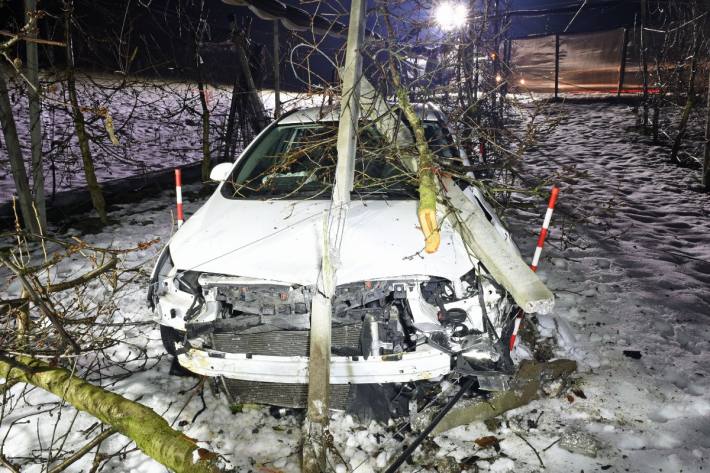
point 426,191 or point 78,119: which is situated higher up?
point 78,119

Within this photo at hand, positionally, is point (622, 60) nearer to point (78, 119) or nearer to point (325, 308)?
point (78, 119)

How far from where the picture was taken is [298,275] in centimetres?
264

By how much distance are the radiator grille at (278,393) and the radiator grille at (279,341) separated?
0.22 metres

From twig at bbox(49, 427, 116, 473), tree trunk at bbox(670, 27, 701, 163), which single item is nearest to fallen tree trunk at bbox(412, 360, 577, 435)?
twig at bbox(49, 427, 116, 473)

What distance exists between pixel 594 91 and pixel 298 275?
53.1 feet

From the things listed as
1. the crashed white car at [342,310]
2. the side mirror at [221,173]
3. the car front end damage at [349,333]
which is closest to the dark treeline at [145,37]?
the side mirror at [221,173]

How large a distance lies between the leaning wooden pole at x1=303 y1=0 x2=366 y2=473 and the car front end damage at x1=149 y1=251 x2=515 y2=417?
5.8 inches

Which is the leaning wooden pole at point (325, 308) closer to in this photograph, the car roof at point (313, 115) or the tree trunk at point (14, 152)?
the car roof at point (313, 115)

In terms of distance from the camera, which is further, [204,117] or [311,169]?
[204,117]

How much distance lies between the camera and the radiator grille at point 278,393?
275cm

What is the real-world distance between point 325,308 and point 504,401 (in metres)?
1.36

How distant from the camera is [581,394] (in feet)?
10.0

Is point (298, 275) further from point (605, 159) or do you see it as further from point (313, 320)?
point (605, 159)

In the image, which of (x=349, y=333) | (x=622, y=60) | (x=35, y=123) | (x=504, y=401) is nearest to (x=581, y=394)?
(x=504, y=401)
